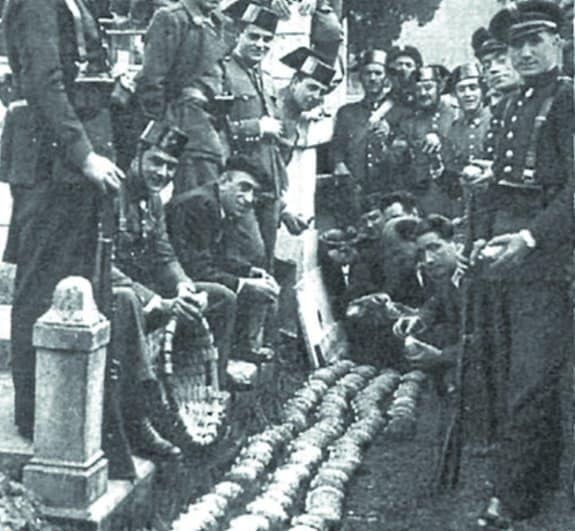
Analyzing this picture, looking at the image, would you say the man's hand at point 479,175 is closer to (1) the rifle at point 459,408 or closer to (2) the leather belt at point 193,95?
(1) the rifle at point 459,408

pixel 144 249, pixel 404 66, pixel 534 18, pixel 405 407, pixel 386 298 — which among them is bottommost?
pixel 405 407

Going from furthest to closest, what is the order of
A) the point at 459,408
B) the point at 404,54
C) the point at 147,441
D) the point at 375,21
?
the point at 375,21
the point at 404,54
the point at 459,408
the point at 147,441

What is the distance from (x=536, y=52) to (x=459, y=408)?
158 cm

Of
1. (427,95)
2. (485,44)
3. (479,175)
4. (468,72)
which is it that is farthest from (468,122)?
(479,175)

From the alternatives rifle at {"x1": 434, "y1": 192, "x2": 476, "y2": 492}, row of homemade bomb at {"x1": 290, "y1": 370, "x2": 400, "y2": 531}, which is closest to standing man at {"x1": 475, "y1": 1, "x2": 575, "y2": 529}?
rifle at {"x1": 434, "y1": 192, "x2": 476, "y2": 492}

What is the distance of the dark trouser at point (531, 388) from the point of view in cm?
528

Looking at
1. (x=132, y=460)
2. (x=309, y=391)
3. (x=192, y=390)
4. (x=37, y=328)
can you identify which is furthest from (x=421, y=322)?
(x=37, y=328)

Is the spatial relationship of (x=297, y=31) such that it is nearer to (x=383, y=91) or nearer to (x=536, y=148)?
(x=383, y=91)

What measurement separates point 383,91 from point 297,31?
179 cm

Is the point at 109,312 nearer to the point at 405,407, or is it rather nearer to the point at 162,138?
the point at 162,138

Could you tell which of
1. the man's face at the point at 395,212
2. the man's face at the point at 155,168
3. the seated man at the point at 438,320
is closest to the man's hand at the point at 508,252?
the man's face at the point at 155,168

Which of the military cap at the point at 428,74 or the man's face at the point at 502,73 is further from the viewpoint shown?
the military cap at the point at 428,74

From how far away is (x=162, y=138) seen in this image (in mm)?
5664

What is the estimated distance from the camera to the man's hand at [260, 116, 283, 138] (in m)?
7.43
